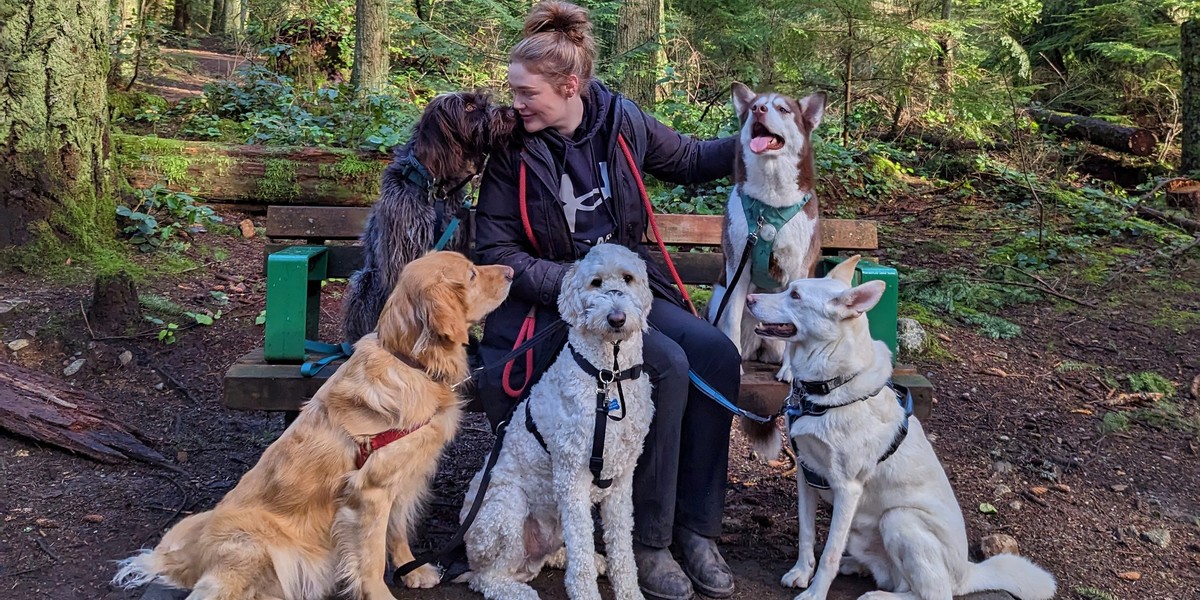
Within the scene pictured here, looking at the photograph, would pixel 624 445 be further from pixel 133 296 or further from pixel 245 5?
pixel 245 5

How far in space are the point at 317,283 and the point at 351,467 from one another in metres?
1.56

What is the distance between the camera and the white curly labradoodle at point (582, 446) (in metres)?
2.92

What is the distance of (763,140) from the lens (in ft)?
12.6

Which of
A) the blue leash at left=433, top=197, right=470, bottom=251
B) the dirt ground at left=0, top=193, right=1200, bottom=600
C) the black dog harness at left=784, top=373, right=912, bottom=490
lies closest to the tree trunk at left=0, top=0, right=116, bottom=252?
the dirt ground at left=0, top=193, right=1200, bottom=600

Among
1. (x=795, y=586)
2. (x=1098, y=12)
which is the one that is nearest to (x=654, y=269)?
(x=795, y=586)

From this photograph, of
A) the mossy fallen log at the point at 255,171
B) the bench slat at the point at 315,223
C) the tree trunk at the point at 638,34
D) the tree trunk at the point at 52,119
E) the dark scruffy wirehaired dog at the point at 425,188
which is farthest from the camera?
the tree trunk at the point at 638,34

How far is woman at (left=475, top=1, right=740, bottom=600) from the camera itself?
3195 mm

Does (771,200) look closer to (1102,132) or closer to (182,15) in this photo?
(1102,132)

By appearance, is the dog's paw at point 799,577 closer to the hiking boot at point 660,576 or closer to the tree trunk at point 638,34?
the hiking boot at point 660,576

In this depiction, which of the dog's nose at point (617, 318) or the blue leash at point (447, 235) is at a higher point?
the blue leash at point (447, 235)

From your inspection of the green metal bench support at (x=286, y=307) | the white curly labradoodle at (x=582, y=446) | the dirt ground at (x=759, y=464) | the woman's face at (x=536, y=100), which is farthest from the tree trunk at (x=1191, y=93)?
the green metal bench support at (x=286, y=307)

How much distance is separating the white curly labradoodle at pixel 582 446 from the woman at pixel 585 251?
0.59ft

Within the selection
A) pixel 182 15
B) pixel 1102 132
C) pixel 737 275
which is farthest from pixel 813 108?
pixel 182 15

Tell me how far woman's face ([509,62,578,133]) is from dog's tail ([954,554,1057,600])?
8.23ft
